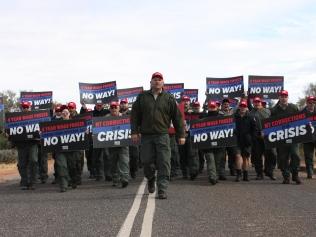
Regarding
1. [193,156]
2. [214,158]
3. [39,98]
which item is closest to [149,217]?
[214,158]

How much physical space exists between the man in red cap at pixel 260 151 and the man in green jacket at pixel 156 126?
3.89 metres

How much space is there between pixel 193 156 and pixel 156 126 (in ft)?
13.4

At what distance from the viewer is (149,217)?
24.0 feet

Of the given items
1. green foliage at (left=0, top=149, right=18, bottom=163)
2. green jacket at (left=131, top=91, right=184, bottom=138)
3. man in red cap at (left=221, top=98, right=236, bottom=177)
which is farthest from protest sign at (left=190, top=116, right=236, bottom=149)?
green foliage at (left=0, top=149, right=18, bottom=163)

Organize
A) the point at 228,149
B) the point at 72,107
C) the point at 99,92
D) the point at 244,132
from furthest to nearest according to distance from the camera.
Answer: the point at 99,92
the point at 72,107
the point at 228,149
the point at 244,132

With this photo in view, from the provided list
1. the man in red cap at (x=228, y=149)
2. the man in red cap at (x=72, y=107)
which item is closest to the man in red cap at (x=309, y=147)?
the man in red cap at (x=228, y=149)

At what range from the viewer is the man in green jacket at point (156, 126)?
9438 millimetres

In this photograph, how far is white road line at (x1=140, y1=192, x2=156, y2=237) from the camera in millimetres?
6320

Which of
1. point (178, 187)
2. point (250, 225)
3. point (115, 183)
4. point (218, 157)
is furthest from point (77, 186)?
point (250, 225)

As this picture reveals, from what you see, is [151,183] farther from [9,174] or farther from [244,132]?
[9,174]

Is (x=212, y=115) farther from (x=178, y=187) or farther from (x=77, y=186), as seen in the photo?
(x=77, y=186)

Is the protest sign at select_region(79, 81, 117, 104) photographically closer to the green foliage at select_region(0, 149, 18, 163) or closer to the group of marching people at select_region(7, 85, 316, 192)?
the group of marching people at select_region(7, 85, 316, 192)

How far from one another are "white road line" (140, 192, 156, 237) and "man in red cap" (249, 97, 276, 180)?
4.51 m

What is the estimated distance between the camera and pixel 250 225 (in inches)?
266
